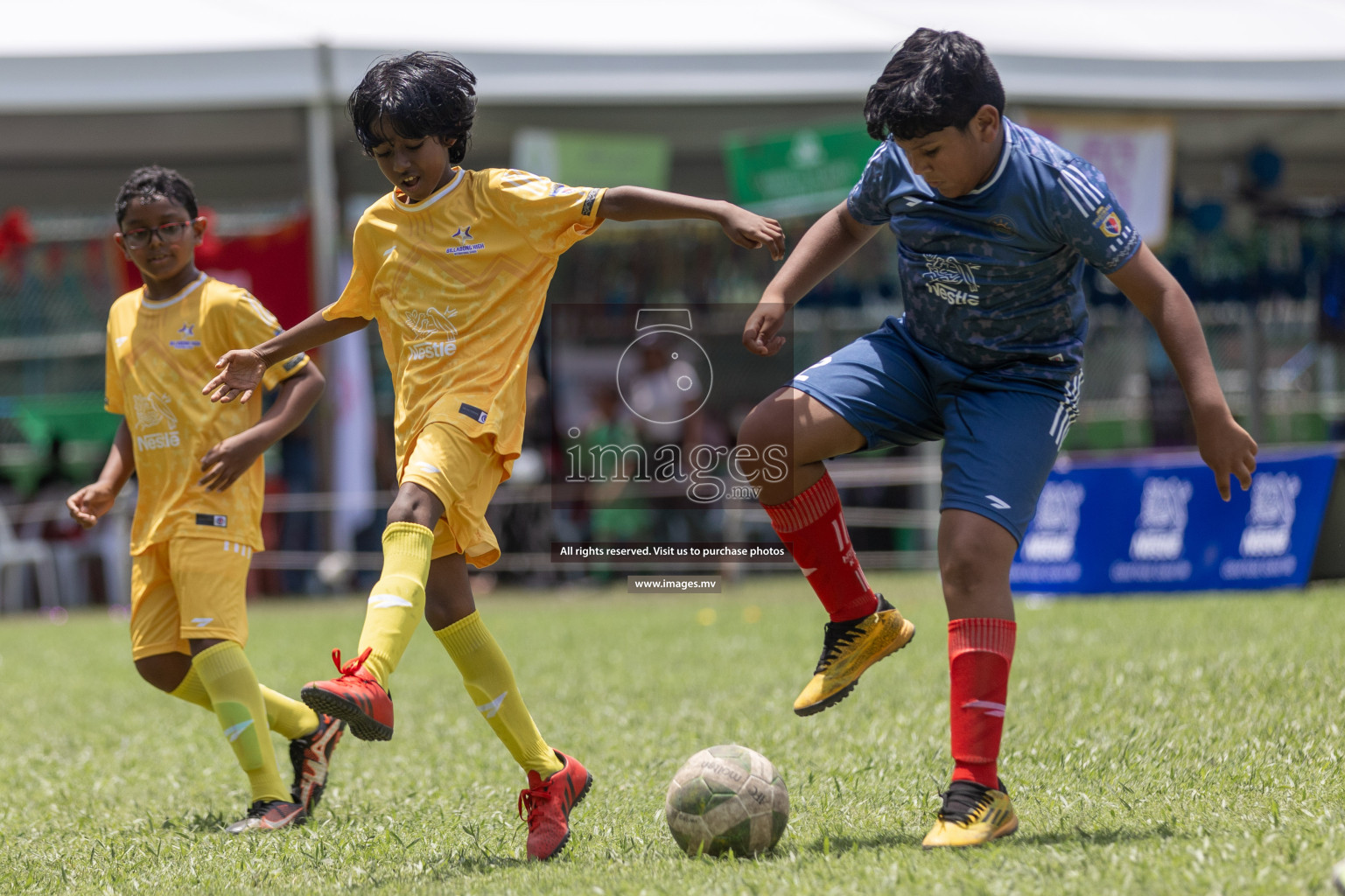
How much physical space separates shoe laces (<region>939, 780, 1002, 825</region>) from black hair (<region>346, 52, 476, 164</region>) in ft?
7.30

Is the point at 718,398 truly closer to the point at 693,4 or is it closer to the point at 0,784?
the point at 693,4

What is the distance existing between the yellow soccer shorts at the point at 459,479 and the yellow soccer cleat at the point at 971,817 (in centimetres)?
135

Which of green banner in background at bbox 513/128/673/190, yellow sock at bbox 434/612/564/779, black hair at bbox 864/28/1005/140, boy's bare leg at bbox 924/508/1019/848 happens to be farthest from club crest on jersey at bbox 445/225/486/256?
green banner in background at bbox 513/128/673/190

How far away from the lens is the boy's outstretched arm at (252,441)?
4.37 m

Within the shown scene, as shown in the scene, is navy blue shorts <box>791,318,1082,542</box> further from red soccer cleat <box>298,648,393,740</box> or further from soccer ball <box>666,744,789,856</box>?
red soccer cleat <box>298,648,393,740</box>

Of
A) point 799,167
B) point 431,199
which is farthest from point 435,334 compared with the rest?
point 799,167

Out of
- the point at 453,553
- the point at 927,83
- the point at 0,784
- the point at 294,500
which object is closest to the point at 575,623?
the point at 294,500

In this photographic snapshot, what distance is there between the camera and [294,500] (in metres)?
13.5

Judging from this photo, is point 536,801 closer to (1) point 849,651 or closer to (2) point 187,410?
(1) point 849,651

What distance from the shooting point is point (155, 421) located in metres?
4.71

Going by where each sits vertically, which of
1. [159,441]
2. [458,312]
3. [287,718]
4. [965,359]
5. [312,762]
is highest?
[458,312]

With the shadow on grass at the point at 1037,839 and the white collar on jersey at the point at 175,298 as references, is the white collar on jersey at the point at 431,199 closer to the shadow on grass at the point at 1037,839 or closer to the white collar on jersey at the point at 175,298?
the white collar on jersey at the point at 175,298

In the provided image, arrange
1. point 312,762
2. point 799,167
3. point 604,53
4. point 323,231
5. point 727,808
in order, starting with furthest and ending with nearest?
point 323,231 → point 604,53 → point 799,167 → point 312,762 → point 727,808

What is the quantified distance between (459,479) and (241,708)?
148cm
